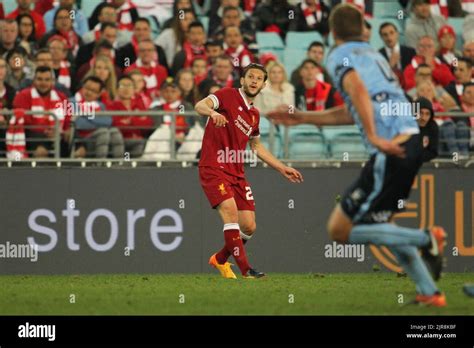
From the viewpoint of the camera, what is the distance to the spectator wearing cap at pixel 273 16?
66.1 feet

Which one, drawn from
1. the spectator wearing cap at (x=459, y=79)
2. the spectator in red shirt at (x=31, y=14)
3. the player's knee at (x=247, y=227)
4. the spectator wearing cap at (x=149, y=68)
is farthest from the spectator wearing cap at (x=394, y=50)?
the player's knee at (x=247, y=227)

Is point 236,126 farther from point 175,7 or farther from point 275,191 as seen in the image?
point 175,7

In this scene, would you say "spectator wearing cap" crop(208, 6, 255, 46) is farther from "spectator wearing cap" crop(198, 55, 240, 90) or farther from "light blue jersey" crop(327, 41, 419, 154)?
"light blue jersey" crop(327, 41, 419, 154)

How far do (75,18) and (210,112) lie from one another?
666cm

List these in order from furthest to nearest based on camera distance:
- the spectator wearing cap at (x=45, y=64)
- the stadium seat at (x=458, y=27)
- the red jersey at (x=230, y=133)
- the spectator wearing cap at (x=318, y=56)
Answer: the stadium seat at (x=458, y=27) → the spectator wearing cap at (x=318, y=56) → the spectator wearing cap at (x=45, y=64) → the red jersey at (x=230, y=133)

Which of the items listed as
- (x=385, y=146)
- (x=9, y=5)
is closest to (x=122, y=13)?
(x=9, y=5)

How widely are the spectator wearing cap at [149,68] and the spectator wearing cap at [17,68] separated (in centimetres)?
147

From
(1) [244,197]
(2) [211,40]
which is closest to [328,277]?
(1) [244,197]

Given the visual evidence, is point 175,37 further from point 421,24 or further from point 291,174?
point 291,174

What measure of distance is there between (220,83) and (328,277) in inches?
159

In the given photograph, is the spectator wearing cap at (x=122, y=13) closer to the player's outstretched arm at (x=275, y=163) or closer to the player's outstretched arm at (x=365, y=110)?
the player's outstretched arm at (x=275, y=163)

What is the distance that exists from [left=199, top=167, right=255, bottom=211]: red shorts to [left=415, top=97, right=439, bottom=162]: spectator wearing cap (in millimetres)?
2266

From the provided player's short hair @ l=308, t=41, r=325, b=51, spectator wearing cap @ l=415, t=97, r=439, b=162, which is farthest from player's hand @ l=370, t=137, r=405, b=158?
player's short hair @ l=308, t=41, r=325, b=51
